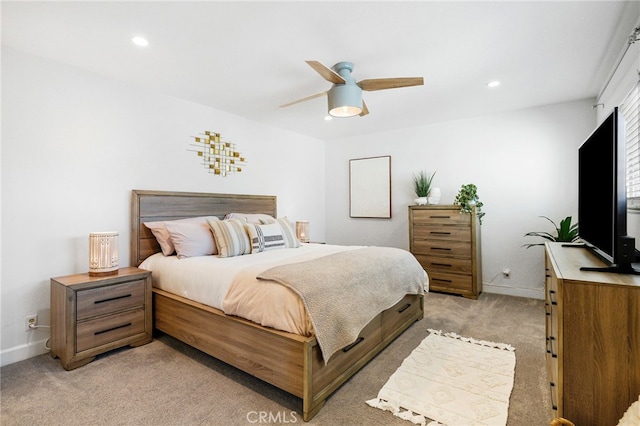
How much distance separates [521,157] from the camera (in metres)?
3.98

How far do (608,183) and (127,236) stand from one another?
3727 millimetres

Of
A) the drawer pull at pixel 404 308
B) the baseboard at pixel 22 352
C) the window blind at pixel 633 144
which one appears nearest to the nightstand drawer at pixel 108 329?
the baseboard at pixel 22 352

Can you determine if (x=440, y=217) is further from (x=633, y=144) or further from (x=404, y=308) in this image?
(x=633, y=144)

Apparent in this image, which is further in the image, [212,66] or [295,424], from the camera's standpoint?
[212,66]

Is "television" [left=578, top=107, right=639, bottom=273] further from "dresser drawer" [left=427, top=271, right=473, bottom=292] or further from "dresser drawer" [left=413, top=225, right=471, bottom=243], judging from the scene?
"dresser drawer" [left=427, top=271, right=473, bottom=292]

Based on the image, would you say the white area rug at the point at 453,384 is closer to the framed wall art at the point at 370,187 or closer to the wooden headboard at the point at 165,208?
the wooden headboard at the point at 165,208

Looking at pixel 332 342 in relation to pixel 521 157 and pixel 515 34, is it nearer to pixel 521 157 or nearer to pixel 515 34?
pixel 515 34

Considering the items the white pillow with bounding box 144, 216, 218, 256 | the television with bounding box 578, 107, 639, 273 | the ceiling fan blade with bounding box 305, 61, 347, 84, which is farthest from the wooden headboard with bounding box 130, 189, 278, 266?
the television with bounding box 578, 107, 639, 273

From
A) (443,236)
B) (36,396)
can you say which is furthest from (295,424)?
(443,236)

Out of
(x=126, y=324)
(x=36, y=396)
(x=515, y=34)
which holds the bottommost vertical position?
(x=36, y=396)

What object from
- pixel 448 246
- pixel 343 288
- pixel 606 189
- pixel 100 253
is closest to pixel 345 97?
pixel 343 288

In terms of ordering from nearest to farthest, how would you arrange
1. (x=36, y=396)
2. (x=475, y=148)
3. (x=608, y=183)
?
(x=608, y=183)
(x=36, y=396)
(x=475, y=148)

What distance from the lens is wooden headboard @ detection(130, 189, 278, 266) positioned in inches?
121

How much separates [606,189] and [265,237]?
2.69 meters
